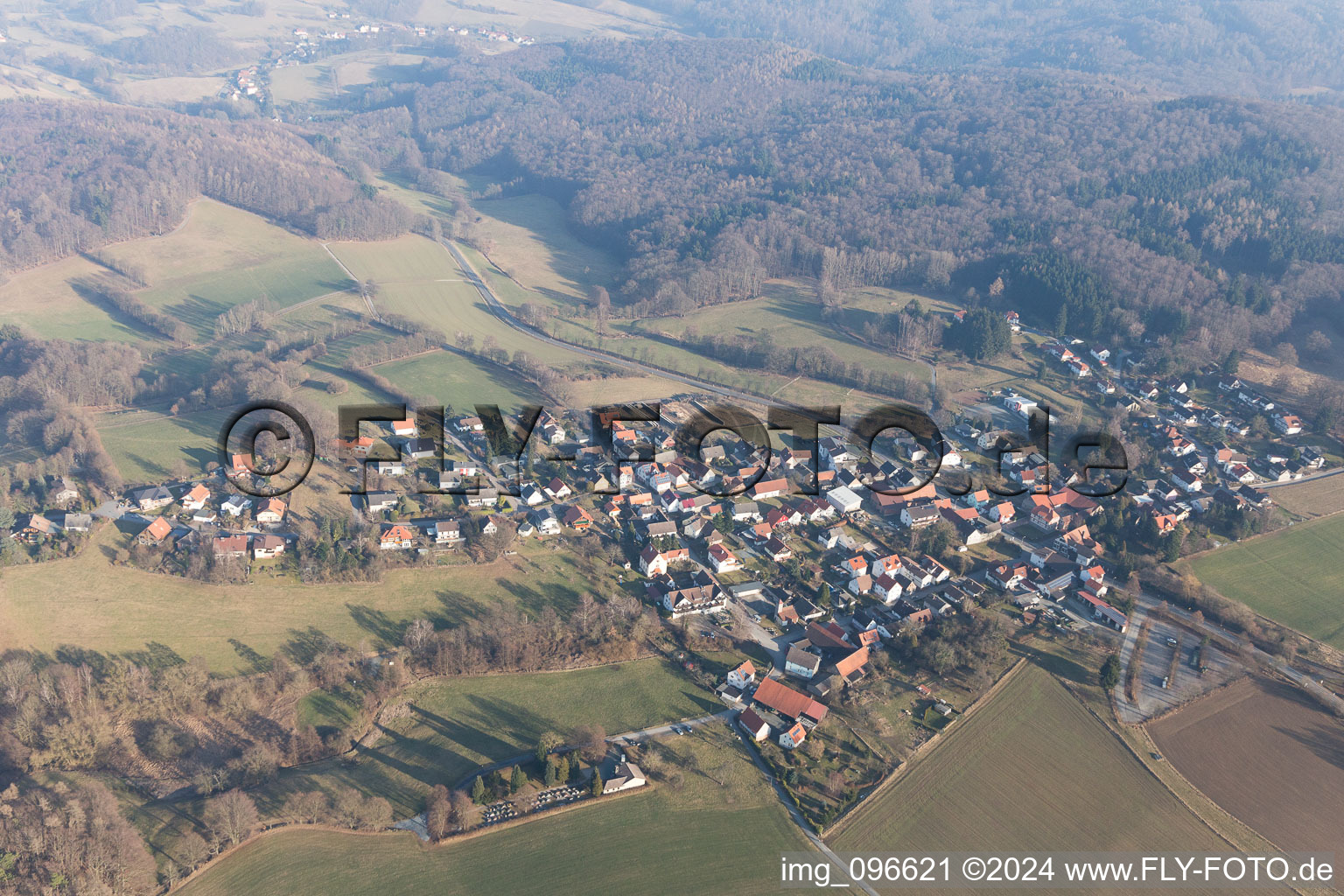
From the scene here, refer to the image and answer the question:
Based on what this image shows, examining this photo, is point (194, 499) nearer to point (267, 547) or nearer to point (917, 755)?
point (267, 547)

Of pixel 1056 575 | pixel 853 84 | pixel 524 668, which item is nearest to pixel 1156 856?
pixel 1056 575

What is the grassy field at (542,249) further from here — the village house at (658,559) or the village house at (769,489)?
the village house at (658,559)

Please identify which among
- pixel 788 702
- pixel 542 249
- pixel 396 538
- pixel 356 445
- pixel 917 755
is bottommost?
pixel 917 755

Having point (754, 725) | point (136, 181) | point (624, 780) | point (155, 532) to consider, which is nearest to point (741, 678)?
point (754, 725)

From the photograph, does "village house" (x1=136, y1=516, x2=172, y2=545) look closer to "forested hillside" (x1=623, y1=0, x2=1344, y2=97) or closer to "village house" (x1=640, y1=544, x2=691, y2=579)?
"village house" (x1=640, y1=544, x2=691, y2=579)

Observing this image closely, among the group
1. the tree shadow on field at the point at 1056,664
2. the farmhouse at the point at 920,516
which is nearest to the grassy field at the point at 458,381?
the farmhouse at the point at 920,516

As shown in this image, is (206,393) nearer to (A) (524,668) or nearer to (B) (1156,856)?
(A) (524,668)
